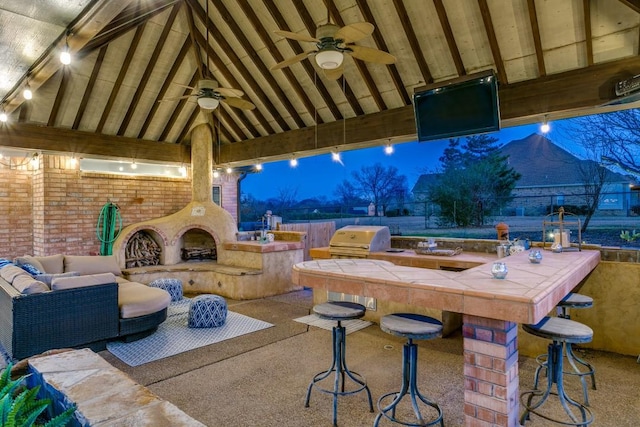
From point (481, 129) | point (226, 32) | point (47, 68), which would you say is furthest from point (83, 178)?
Result: point (481, 129)

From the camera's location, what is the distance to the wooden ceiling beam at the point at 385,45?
4.73 meters

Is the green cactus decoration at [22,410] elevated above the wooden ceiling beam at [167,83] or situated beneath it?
situated beneath

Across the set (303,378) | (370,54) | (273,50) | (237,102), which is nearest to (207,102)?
(237,102)

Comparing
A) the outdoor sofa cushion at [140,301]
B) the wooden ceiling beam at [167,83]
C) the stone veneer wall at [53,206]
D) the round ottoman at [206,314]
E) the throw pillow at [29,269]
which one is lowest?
the round ottoman at [206,314]

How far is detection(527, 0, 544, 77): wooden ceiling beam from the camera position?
13.1 ft

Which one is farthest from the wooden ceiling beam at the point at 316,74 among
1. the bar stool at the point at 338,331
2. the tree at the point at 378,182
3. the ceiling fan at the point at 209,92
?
the tree at the point at 378,182

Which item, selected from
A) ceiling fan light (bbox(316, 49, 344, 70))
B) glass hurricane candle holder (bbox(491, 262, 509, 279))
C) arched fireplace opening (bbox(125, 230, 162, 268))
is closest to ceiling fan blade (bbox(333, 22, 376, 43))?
ceiling fan light (bbox(316, 49, 344, 70))

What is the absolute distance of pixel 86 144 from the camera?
23.9 ft

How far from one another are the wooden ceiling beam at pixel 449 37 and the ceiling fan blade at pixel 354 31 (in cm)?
169

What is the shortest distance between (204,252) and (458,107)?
5741mm

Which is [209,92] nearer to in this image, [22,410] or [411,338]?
[411,338]

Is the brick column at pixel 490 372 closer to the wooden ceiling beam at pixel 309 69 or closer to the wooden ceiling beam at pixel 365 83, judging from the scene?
the wooden ceiling beam at pixel 365 83

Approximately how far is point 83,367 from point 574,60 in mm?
5453

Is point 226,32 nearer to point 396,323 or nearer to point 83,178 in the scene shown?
point 83,178
